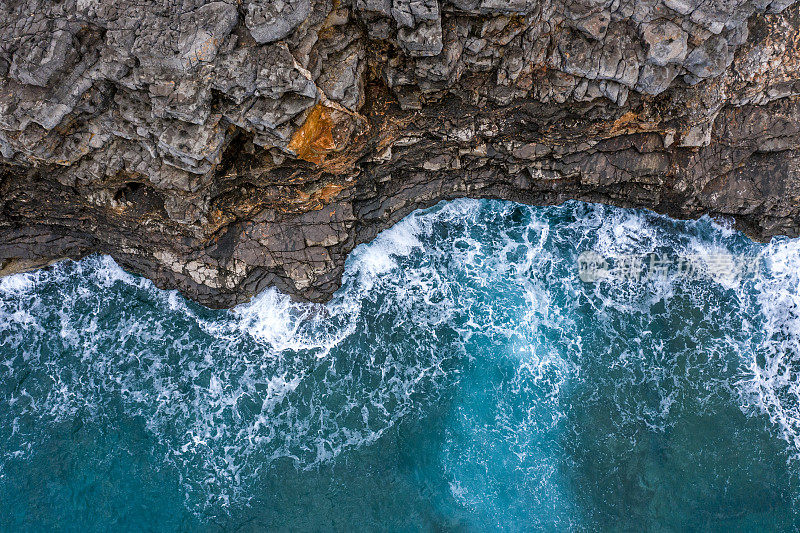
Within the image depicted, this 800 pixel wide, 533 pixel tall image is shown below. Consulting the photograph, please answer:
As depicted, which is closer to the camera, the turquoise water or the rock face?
the rock face

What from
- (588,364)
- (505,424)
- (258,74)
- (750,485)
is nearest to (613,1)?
(258,74)

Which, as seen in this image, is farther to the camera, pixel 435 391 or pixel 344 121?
pixel 435 391

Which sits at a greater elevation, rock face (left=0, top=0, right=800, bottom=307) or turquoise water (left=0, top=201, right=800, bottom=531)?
rock face (left=0, top=0, right=800, bottom=307)

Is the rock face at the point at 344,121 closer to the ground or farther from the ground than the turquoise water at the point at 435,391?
farther from the ground

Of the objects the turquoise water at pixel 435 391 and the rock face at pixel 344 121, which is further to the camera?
the turquoise water at pixel 435 391
